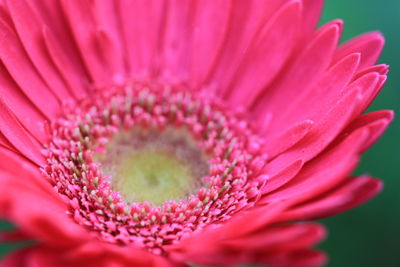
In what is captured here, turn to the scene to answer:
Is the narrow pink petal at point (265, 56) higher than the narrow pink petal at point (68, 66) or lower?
lower

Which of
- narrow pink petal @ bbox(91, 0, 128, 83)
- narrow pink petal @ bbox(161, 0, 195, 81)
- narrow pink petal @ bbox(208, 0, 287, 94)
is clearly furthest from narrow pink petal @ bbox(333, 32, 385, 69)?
narrow pink petal @ bbox(91, 0, 128, 83)

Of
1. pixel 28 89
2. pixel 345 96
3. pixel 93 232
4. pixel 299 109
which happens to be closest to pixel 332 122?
pixel 345 96

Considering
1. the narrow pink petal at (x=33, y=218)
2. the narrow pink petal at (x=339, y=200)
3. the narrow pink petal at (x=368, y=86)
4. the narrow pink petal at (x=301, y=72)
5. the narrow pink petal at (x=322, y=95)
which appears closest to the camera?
the narrow pink petal at (x=33, y=218)

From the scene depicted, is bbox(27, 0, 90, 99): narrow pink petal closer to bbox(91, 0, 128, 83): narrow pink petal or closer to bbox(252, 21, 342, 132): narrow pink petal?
bbox(91, 0, 128, 83): narrow pink petal

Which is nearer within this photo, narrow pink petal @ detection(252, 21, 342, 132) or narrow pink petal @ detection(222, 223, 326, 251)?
narrow pink petal @ detection(222, 223, 326, 251)

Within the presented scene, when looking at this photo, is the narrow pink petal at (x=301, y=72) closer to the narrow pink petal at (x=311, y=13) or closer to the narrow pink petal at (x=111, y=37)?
the narrow pink petal at (x=311, y=13)

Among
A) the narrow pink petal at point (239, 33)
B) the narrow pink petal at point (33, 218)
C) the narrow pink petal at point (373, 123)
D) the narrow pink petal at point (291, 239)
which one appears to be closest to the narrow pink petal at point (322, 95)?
the narrow pink petal at point (373, 123)

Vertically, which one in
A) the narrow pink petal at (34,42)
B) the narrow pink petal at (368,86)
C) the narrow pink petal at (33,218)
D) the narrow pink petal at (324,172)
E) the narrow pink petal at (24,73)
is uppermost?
the narrow pink petal at (34,42)
